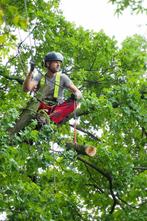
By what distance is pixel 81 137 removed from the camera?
888 centimetres

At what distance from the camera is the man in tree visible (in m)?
5.95

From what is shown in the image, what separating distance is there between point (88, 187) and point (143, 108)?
8.38ft

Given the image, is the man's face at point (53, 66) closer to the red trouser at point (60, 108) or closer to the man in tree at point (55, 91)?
the man in tree at point (55, 91)

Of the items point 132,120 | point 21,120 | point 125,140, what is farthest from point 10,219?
point 125,140

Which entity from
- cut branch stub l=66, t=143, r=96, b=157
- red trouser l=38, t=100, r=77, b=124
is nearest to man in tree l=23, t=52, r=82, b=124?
red trouser l=38, t=100, r=77, b=124

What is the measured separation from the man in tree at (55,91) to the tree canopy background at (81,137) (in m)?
0.25

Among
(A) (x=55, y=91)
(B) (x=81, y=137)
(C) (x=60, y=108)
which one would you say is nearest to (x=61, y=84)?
(A) (x=55, y=91)

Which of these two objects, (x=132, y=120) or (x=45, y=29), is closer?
(x=132, y=120)

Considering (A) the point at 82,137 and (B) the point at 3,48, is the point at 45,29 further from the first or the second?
(B) the point at 3,48

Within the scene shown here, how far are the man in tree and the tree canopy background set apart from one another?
0.25m

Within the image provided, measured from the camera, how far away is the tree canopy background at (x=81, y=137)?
588 centimetres

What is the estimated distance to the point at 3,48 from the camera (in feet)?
12.2

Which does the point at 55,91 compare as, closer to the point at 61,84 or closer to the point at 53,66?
the point at 61,84

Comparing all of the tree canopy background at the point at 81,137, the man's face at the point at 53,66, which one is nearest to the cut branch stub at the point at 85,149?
the tree canopy background at the point at 81,137
